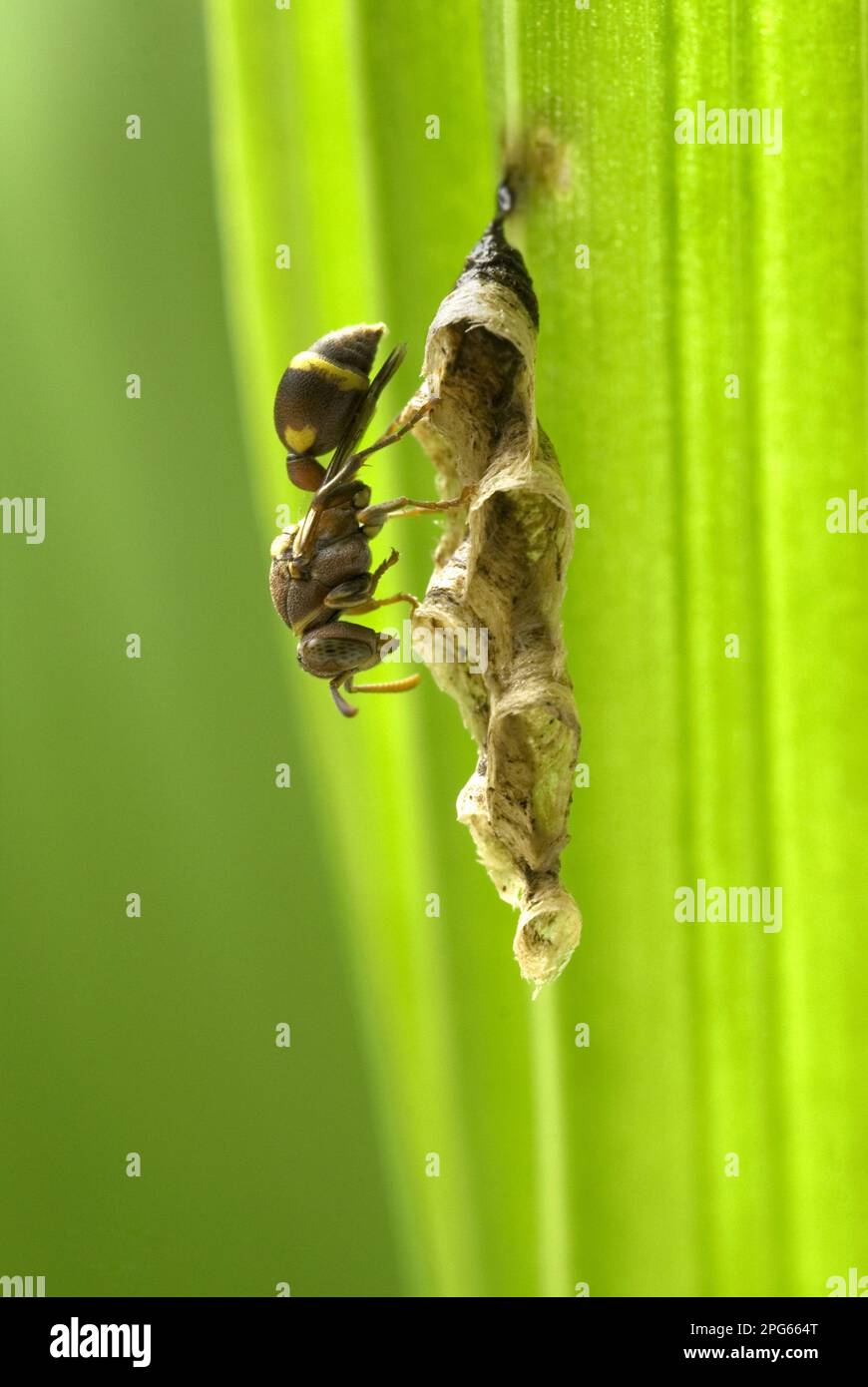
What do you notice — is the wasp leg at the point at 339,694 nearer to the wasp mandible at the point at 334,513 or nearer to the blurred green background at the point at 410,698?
the wasp mandible at the point at 334,513

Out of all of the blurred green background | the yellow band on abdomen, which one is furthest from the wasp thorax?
the blurred green background

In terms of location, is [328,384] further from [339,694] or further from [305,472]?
[339,694]

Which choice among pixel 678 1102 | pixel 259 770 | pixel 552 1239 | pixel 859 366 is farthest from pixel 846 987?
pixel 259 770

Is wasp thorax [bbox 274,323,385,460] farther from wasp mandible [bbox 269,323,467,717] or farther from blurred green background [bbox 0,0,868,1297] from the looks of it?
blurred green background [bbox 0,0,868,1297]

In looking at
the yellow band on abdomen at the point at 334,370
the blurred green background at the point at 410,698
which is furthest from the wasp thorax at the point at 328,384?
the blurred green background at the point at 410,698

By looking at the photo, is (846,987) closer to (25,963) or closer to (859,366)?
(859,366)
